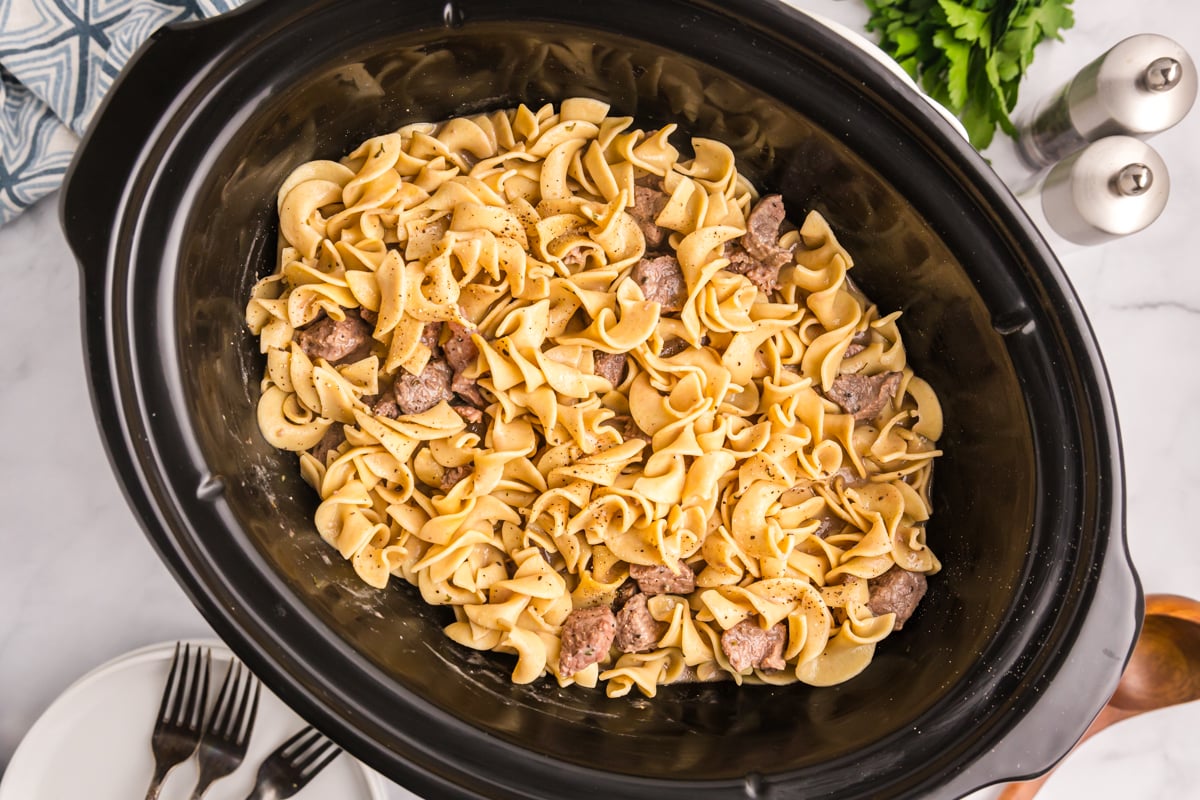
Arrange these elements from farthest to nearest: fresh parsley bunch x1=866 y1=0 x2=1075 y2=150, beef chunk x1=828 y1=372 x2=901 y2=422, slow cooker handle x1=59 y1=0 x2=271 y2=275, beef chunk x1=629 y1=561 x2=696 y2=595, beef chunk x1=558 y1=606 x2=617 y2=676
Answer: fresh parsley bunch x1=866 y1=0 x2=1075 y2=150 → beef chunk x1=828 y1=372 x2=901 y2=422 → beef chunk x1=629 y1=561 x2=696 y2=595 → beef chunk x1=558 y1=606 x2=617 y2=676 → slow cooker handle x1=59 y1=0 x2=271 y2=275

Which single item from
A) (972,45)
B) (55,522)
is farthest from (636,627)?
(972,45)

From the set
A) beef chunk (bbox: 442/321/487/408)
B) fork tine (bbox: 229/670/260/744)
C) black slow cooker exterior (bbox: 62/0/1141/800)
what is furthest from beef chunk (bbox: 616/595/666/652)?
fork tine (bbox: 229/670/260/744)

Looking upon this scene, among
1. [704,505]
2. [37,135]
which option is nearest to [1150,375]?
[704,505]

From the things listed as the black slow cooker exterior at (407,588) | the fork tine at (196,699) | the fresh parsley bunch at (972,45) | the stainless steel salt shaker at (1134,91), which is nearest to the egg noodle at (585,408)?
the black slow cooker exterior at (407,588)

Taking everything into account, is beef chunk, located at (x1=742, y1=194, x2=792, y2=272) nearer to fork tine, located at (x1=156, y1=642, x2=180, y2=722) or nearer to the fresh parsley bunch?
the fresh parsley bunch

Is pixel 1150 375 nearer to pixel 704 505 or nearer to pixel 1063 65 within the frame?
pixel 1063 65
